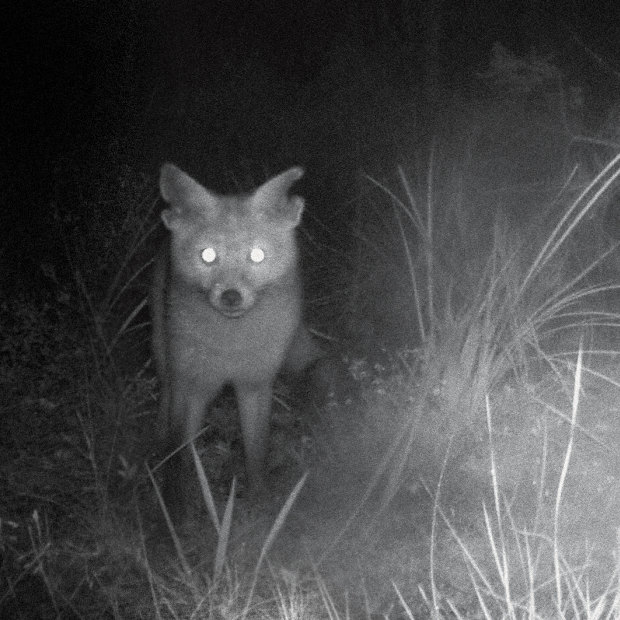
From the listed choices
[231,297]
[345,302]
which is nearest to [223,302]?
[231,297]

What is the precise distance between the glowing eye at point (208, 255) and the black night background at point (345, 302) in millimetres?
413

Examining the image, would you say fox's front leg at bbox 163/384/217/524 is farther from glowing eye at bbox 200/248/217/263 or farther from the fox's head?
glowing eye at bbox 200/248/217/263

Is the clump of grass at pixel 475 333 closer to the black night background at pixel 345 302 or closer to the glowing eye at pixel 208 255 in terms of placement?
the black night background at pixel 345 302

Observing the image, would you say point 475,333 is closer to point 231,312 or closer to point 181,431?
point 231,312

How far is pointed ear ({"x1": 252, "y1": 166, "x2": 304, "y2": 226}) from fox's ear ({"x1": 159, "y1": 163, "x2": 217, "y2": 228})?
153mm

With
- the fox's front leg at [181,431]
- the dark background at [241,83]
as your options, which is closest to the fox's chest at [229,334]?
the fox's front leg at [181,431]

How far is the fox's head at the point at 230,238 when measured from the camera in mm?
3398

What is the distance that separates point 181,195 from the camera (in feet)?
11.4

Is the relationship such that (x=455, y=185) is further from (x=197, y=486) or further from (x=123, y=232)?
(x=197, y=486)

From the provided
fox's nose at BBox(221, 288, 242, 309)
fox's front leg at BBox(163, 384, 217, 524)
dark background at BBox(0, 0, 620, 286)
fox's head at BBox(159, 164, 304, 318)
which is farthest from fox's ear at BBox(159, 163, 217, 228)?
dark background at BBox(0, 0, 620, 286)

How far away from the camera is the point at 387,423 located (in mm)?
4273

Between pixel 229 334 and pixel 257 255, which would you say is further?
pixel 229 334

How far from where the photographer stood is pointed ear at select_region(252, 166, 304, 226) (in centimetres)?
346

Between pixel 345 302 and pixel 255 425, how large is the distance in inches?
68.5
